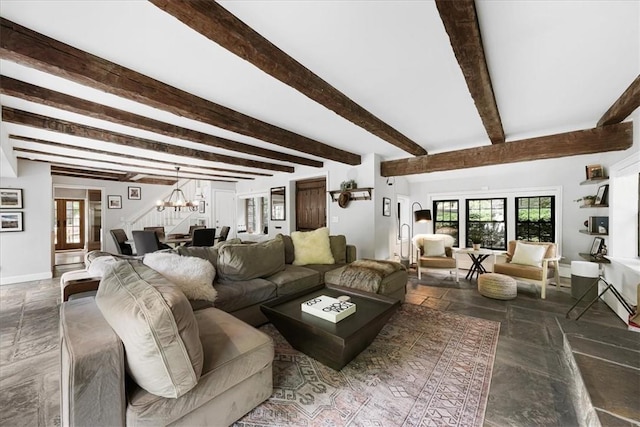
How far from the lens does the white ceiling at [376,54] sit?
4.68 ft

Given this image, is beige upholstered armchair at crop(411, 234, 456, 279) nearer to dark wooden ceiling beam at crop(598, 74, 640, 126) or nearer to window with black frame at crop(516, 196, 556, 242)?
window with black frame at crop(516, 196, 556, 242)

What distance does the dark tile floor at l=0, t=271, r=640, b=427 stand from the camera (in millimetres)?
1544

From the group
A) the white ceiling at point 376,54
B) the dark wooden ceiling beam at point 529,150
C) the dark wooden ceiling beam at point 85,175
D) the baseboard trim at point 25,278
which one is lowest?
the baseboard trim at point 25,278

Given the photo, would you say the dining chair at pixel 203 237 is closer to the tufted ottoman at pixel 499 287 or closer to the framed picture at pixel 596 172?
the tufted ottoman at pixel 499 287

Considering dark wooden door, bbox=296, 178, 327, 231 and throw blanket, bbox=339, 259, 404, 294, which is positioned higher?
dark wooden door, bbox=296, 178, 327, 231

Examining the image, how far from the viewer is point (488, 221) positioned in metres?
5.83

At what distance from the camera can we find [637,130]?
9.12 ft

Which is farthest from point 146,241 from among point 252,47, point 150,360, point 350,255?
point 252,47

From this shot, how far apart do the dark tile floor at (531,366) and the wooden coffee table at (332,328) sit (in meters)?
0.87

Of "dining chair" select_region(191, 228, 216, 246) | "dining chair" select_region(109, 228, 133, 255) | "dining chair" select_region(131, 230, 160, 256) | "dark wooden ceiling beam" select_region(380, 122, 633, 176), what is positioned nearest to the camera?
"dark wooden ceiling beam" select_region(380, 122, 633, 176)

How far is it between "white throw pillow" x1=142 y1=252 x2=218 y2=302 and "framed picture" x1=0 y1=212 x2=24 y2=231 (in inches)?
184

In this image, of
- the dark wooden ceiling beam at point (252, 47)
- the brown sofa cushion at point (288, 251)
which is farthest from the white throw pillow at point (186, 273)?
the dark wooden ceiling beam at point (252, 47)

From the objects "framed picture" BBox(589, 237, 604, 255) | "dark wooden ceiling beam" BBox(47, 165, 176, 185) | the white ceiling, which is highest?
the white ceiling

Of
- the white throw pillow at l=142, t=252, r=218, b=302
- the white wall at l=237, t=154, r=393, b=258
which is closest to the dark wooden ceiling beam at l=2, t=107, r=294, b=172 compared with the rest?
the white wall at l=237, t=154, r=393, b=258
